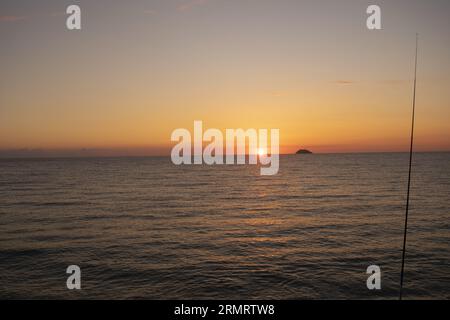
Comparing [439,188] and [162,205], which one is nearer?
[162,205]

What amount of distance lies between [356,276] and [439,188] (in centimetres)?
3328

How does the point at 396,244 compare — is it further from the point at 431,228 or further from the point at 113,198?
the point at 113,198

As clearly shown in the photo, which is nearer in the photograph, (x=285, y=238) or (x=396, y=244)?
(x=396, y=244)

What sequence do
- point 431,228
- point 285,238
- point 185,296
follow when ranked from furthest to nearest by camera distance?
point 431,228, point 285,238, point 185,296

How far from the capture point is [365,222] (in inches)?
842

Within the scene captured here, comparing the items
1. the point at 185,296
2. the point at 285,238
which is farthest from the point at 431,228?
the point at 185,296

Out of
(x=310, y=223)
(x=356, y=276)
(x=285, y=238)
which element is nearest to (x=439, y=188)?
(x=310, y=223)

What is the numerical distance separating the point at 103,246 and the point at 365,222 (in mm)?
15559

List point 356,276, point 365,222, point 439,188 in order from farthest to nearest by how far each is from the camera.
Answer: point 439,188 < point 365,222 < point 356,276

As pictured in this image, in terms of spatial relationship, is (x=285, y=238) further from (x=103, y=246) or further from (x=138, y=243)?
(x=103, y=246)
